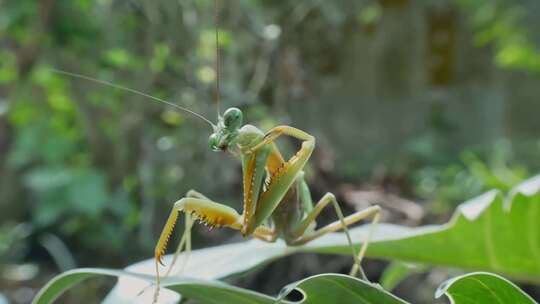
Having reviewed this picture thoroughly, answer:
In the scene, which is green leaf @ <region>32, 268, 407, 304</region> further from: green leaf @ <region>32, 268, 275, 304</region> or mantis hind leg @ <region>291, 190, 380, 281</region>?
mantis hind leg @ <region>291, 190, 380, 281</region>

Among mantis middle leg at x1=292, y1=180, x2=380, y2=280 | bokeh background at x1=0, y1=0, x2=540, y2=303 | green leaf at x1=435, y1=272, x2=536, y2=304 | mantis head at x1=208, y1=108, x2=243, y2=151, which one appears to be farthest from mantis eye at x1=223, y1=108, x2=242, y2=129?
bokeh background at x1=0, y1=0, x2=540, y2=303

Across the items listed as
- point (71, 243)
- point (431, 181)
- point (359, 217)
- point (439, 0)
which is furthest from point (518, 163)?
point (359, 217)

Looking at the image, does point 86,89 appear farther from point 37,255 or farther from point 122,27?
point 37,255

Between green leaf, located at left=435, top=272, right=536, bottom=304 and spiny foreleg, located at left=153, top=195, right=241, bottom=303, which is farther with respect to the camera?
spiny foreleg, located at left=153, top=195, right=241, bottom=303

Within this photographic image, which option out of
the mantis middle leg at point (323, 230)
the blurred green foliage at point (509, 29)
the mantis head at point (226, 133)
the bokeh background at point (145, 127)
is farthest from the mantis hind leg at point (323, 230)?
the blurred green foliage at point (509, 29)

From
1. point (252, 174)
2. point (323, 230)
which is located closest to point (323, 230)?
point (323, 230)

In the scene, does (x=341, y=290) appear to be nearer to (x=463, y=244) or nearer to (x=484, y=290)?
(x=484, y=290)

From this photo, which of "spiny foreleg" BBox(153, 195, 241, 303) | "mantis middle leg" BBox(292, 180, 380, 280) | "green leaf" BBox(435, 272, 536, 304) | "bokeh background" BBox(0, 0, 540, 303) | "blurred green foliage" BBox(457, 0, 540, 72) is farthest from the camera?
"blurred green foliage" BBox(457, 0, 540, 72)
